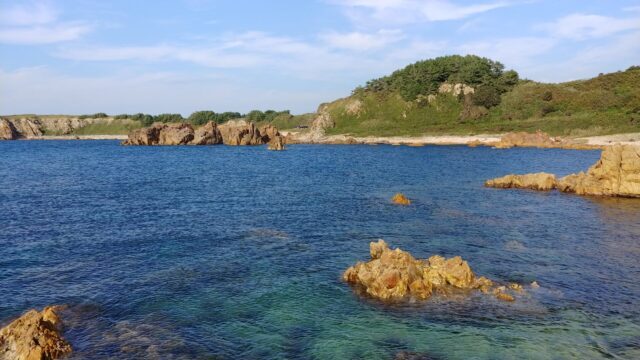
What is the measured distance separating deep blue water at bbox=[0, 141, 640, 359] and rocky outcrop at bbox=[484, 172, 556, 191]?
2.79 m

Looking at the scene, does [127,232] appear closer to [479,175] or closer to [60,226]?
[60,226]

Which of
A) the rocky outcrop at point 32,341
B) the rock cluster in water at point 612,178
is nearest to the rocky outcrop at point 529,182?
the rock cluster in water at point 612,178

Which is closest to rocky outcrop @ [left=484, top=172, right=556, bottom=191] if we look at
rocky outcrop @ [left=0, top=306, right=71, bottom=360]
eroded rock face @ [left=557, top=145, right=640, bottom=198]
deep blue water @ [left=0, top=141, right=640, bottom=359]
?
deep blue water @ [left=0, top=141, right=640, bottom=359]

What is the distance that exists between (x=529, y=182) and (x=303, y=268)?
48.7m

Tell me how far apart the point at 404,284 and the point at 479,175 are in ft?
209

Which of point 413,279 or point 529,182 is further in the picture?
point 529,182

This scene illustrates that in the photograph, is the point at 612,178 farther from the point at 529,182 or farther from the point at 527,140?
the point at 527,140

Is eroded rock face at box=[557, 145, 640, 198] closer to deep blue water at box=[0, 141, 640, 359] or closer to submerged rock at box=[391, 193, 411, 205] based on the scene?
deep blue water at box=[0, 141, 640, 359]

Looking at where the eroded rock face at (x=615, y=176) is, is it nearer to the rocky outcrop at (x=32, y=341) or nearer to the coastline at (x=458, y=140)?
the rocky outcrop at (x=32, y=341)

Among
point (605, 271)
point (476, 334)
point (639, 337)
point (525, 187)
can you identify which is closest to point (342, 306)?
point (476, 334)

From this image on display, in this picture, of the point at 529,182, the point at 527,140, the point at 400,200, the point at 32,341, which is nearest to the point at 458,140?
the point at 527,140

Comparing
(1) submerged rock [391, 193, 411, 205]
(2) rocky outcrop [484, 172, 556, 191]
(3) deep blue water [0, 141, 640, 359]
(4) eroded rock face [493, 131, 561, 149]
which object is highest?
(4) eroded rock face [493, 131, 561, 149]

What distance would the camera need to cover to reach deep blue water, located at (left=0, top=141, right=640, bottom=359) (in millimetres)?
23688

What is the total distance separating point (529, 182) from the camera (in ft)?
233
